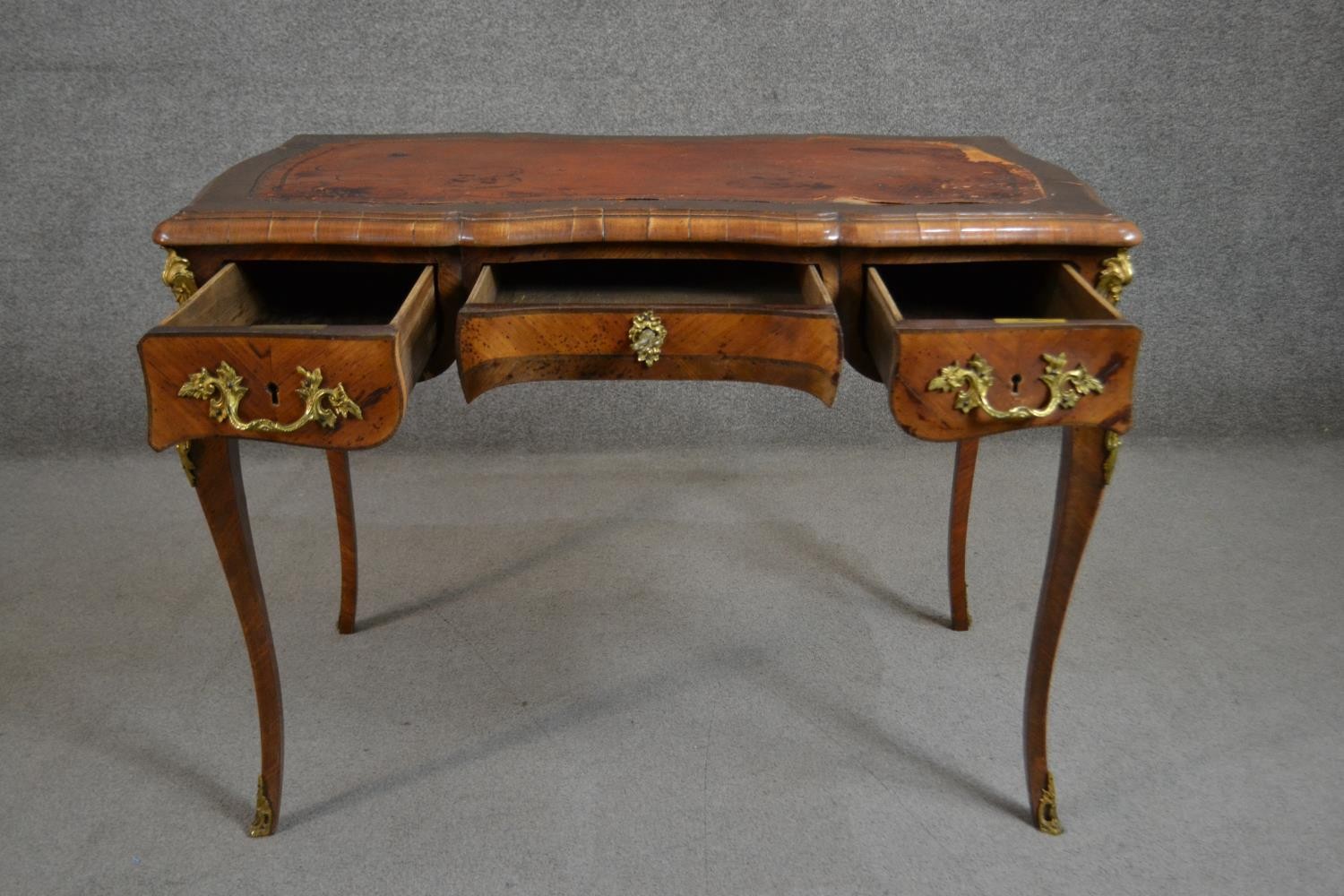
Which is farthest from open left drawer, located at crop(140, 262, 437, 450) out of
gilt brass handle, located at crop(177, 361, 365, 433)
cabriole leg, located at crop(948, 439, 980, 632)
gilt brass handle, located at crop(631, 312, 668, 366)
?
cabriole leg, located at crop(948, 439, 980, 632)

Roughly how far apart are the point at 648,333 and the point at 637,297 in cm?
21

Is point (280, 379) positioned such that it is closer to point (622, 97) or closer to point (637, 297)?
point (637, 297)

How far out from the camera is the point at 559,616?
1.83 metres

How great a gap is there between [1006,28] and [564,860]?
170cm

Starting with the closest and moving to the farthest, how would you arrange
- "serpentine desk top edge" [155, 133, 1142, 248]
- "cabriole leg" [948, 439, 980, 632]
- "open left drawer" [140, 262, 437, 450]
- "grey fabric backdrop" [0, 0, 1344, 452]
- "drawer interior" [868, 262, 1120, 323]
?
"open left drawer" [140, 262, 437, 450] → "serpentine desk top edge" [155, 133, 1142, 248] → "drawer interior" [868, 262, 1120, 323] → "cabriole leg" [948, 439, 980, 632] → "grey fabric backdrop" [0, 0, 1344, 452]

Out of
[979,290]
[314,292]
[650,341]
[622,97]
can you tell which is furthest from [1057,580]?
[622,97]

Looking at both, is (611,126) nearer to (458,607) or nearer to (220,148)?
(220,148)

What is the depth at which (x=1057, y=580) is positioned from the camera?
1.29 meters

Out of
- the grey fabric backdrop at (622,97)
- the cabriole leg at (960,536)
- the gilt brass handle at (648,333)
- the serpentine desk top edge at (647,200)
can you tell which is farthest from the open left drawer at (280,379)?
the grey fabric backdrop at (622,97)

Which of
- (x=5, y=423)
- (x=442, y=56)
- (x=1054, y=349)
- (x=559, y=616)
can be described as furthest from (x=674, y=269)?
(x=5, y=423)

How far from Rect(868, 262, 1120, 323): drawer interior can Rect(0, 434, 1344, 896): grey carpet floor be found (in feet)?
1.84

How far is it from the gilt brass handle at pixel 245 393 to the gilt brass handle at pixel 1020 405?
22.2 inches

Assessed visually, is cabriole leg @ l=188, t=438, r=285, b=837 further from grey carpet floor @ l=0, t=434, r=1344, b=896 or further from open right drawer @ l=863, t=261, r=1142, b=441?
open right drawer @ l=863, t=261, r=1142, b=441

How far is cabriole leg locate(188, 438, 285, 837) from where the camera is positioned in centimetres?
122
